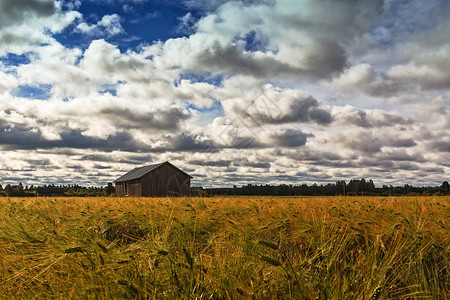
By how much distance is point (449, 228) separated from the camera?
13.6 feet

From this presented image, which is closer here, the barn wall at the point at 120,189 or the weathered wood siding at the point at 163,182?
the weathered wood siding at the point at 163,182

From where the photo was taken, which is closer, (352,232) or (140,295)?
(140,295)

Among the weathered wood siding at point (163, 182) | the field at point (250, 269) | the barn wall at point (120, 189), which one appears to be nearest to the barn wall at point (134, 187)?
the weathered wood siding at point (163, 182)

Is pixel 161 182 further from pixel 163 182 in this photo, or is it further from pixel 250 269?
pixel 250 269

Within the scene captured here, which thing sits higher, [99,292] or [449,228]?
[449,228]

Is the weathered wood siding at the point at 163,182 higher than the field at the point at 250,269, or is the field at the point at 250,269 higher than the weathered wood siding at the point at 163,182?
the weathered wood siding at the point at 163,182

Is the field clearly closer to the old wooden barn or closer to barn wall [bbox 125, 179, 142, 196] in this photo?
the old wooden barn

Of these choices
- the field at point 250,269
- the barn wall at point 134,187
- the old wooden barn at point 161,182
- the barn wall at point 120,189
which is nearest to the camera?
the field at point 250,269

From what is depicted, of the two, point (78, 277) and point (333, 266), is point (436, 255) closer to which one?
point (333, 266)

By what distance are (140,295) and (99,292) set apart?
1.85ft

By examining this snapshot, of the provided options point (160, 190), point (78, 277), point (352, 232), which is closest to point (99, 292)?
point (78, 277)

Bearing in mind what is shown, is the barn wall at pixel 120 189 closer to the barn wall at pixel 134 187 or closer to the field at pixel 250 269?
the barn wall at pixel 134 187

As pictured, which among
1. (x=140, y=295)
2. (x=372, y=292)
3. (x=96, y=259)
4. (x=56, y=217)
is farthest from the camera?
(x=56, y=217)

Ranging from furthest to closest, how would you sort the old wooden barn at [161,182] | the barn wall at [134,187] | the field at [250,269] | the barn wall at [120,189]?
the barn wall at [120,189] → the barn wall at [134,187] → the old wooden barn at [161,182] → the field at [250,269]
